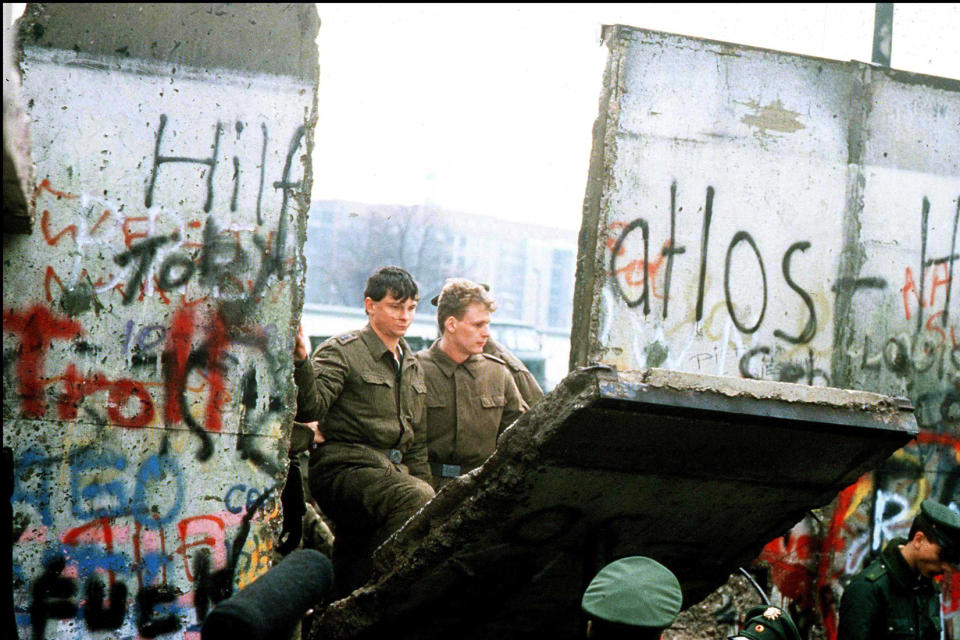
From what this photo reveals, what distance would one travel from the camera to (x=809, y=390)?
3.54m

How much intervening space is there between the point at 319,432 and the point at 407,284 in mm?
939

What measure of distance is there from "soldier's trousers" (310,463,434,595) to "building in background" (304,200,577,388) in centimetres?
2065

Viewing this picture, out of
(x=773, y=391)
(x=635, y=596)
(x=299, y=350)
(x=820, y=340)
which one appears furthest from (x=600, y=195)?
(x=635, y=596)

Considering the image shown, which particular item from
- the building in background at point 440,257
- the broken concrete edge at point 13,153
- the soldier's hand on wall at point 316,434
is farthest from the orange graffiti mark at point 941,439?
the building in background at point 440,257

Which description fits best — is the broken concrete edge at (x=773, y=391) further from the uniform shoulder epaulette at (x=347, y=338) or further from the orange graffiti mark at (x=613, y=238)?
the orange graffiti mark at (x=613, y=238)

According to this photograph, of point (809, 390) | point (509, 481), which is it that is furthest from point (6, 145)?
point (809, 390)

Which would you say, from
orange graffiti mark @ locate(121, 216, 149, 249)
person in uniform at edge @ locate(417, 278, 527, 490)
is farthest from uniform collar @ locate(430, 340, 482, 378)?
orange graffiti mark @ locate(121, 216, 149, 249)

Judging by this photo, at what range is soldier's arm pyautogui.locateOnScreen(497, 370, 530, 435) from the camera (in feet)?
20.8

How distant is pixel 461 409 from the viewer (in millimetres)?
6105

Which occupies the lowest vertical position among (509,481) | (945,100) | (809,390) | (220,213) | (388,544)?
(388,544)

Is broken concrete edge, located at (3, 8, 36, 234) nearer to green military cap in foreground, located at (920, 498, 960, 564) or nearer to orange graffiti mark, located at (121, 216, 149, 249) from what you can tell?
orange graffiti mark, located at (121, 216, 149, 249)

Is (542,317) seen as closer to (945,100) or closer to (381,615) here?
(945,100)

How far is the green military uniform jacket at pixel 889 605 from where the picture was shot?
4344 mm

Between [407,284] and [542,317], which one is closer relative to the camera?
[407,284]
